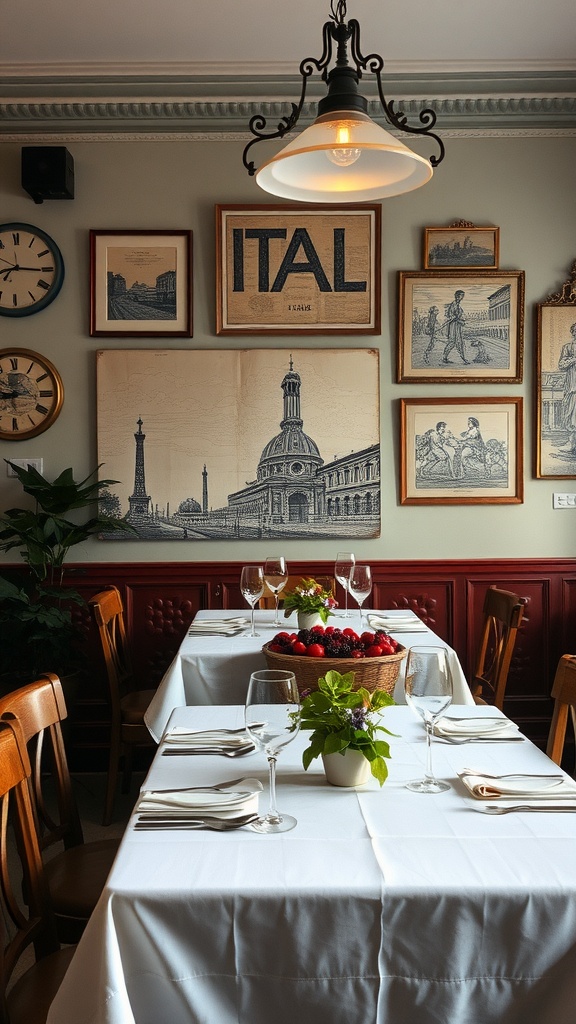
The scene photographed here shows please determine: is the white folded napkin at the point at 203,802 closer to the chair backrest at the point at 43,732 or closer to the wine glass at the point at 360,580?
the chair backrest at the point at 43,732

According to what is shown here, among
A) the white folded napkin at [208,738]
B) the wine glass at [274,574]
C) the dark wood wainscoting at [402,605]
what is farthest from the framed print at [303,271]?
the white folded napkin at [208,738]

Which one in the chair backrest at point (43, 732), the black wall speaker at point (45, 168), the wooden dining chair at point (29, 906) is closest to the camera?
the wooden dining chair at point (29, 906)

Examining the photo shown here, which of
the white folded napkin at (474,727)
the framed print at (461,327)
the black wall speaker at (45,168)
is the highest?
the black wall speaker at (45,168)

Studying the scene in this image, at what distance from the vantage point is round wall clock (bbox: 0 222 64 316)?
429 centimetres

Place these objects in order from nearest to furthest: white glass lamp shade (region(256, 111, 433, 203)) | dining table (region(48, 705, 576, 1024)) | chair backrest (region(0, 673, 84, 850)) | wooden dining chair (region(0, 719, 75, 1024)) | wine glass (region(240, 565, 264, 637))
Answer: dining table (region(48, 705, 576, 1024)) < wooden dining chair (region(0, 719, 75, 1024)) < chair backrest (region(0, 673, 84, 850)) < white glass lamp shade (region(256, 111, 433, 203)) < wine glass (region(240, 565, 264, 637))

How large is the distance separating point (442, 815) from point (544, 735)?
3214 mm

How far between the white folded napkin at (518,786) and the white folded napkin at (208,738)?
0.47 m

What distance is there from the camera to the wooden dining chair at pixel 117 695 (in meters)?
3.34

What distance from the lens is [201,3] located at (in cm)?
351

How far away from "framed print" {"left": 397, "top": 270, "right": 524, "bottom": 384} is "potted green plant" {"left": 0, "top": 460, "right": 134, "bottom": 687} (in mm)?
1650

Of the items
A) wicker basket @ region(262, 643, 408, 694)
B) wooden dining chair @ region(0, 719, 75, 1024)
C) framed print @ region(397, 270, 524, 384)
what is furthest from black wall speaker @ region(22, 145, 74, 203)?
wooden dining chair @ region(0, 719, 75, 1024)

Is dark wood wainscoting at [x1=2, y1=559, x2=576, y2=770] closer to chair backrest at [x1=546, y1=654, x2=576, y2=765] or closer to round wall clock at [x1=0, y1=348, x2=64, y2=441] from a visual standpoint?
round wall clock at [x1=0, y1=348, x2=64, y2=441]

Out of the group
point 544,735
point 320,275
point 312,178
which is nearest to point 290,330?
point 320,275

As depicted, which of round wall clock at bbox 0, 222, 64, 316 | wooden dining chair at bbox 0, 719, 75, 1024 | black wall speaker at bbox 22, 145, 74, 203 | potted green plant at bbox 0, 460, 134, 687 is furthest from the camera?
round wall clock at bbox 0, 222, 64, 316
